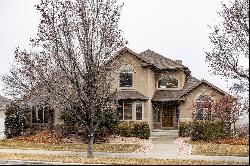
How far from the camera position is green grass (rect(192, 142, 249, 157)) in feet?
81.2

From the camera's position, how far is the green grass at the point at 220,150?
974 inches

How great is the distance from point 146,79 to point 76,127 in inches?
305

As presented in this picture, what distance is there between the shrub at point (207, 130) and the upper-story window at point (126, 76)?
802 centimetres

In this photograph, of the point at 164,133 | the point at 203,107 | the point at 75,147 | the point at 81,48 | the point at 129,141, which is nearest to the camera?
the point at 81,48

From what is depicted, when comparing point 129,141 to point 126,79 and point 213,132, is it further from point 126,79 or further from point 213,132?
point 126,79

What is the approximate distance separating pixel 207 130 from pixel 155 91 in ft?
32.1

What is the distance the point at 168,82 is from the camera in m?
41.0

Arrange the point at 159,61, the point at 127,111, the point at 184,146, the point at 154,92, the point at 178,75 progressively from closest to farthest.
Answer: the point at 184,146
the point at 127,111
the point at 178,75
the point at 154,92
the point at 159,61

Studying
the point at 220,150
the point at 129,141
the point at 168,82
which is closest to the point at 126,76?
the point at 168,82

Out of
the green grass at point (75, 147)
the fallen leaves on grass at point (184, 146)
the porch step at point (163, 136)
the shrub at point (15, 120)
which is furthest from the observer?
the shrub at point (15, 120)

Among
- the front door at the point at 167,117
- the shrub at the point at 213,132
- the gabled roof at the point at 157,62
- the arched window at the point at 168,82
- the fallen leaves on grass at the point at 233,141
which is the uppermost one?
the gabled roof at the point at 157,62

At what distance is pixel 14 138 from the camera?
36.9 metres

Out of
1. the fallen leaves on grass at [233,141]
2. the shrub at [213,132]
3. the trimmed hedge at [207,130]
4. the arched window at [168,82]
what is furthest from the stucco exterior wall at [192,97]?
the fallen leaves on grass at [233,141]

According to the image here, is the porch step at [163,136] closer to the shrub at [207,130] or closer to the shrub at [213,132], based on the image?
the shrub at [207,130]
